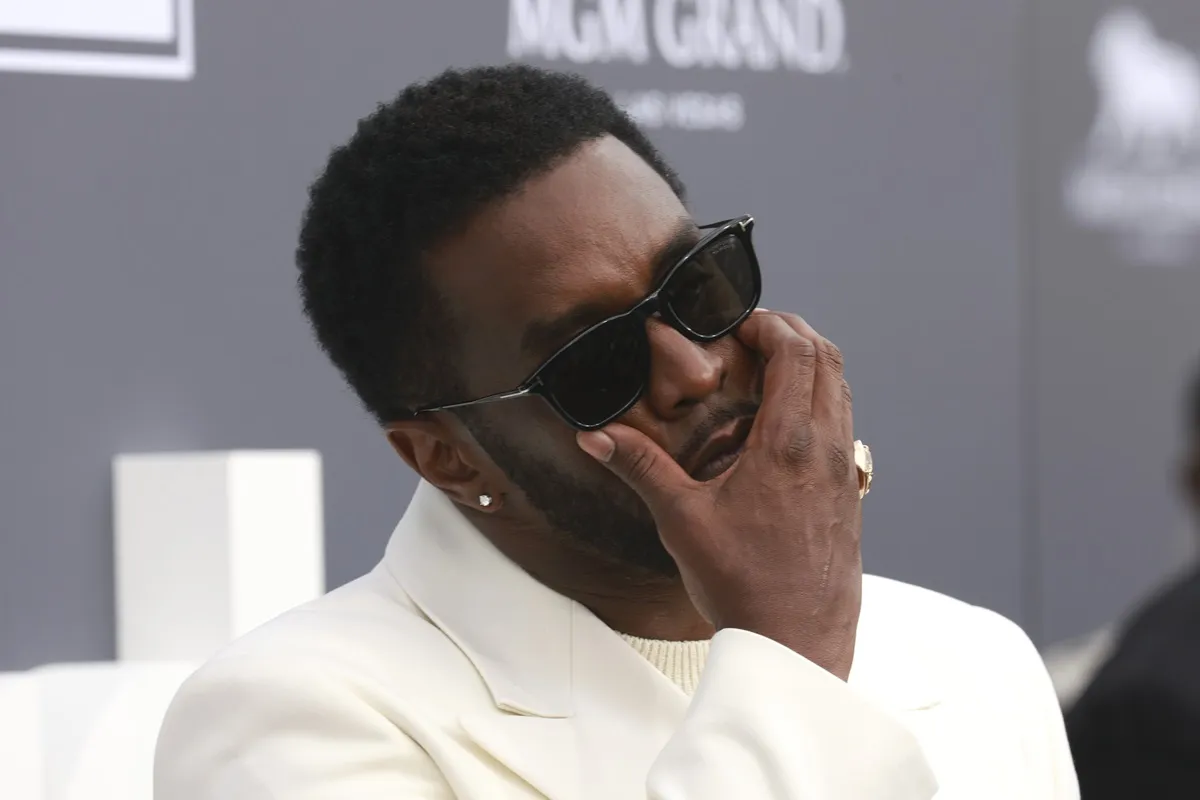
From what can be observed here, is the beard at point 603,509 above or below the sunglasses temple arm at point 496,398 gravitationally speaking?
below

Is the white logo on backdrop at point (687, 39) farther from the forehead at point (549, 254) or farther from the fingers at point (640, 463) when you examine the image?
the fingers at point (640, 463)

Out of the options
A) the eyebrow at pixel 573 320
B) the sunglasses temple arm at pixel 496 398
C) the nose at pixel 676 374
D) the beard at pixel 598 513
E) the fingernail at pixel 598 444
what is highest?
the eyebrow at pixel 573 320

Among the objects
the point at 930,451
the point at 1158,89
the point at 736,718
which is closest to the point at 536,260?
the point at 736,718

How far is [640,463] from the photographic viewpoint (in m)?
1.66

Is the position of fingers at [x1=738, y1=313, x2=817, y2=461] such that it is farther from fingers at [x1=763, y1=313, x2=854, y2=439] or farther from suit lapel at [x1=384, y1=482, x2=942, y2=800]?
suit lapel at [x1=384, y1=482, x2=942, y2=800]

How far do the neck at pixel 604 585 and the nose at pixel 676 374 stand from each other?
20 centimetres

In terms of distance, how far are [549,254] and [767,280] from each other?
2.56 metres

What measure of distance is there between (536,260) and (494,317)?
0.28 ft

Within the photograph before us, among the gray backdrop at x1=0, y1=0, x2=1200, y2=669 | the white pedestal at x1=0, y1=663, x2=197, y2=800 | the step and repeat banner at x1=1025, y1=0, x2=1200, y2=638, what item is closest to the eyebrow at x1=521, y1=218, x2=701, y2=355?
the white pedestal at x1=0, y1=663, x2=197, y2=800

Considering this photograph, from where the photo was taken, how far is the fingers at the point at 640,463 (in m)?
1.64

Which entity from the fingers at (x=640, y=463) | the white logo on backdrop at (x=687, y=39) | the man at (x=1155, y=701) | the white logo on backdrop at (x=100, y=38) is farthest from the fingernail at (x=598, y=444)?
the white logo on backdrop at (x=687, y=39)

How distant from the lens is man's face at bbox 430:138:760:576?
174cm

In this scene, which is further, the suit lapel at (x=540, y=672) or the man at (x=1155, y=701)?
the suit lapel at (x=540, y=672)

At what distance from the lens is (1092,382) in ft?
15.3
